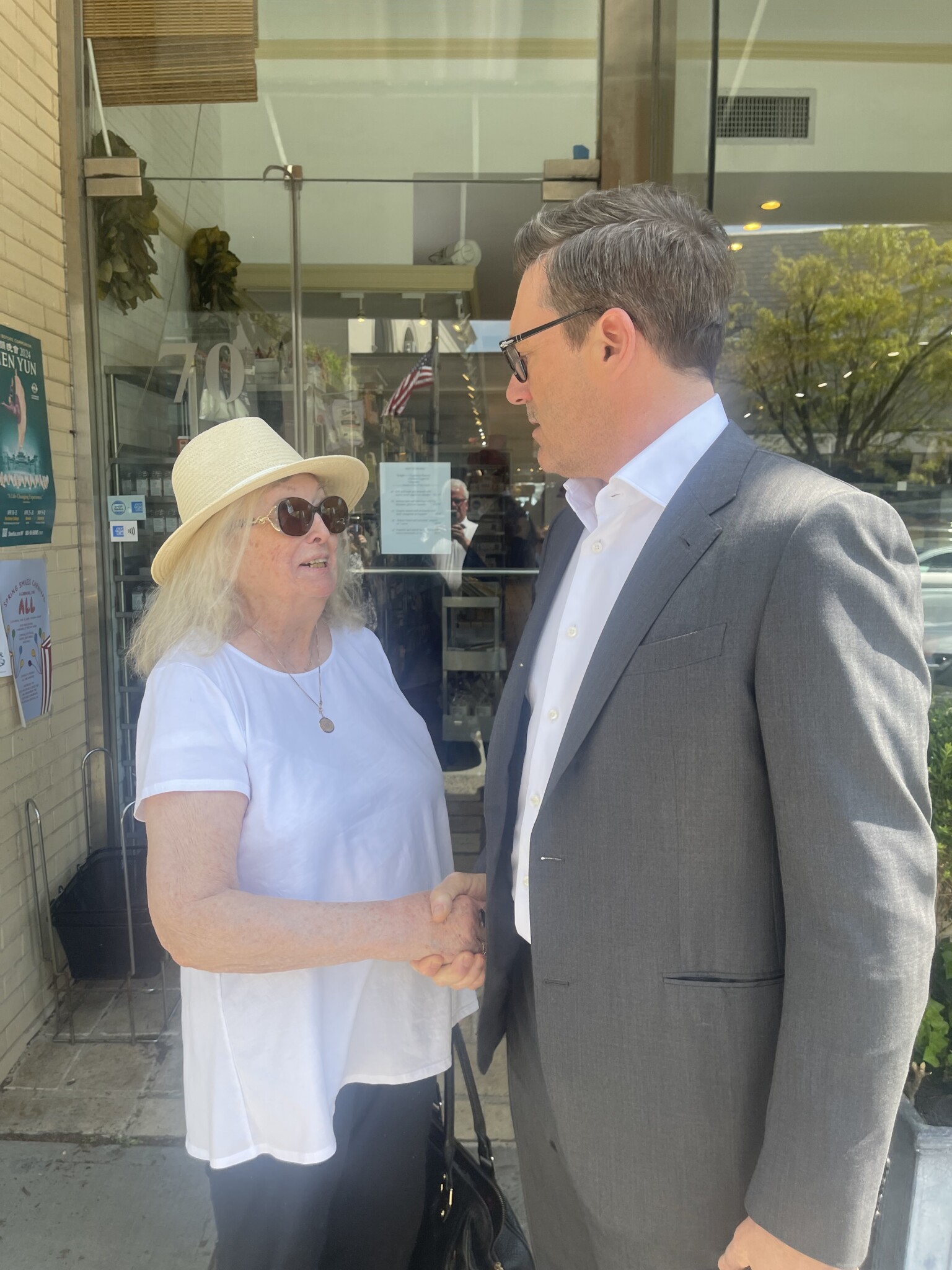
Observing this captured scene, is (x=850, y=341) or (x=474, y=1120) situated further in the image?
(x=850, y=341)

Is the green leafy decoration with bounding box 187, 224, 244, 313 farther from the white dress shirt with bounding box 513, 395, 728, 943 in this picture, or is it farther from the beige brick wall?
the white dress shirt with bounding box 513, 395, 728, 943

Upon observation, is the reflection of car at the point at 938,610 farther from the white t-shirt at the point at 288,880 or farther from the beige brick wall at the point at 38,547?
the beige brick wall at the point at 38,547

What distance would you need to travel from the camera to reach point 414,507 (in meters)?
4.68

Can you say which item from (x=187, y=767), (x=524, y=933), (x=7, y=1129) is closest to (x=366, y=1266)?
(x=524, y=933)

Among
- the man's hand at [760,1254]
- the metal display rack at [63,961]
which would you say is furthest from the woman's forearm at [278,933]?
the metal display rack at [63,961]

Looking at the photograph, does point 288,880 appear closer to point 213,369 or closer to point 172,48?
point 213,369

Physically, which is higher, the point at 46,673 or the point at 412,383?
the point at 412,383

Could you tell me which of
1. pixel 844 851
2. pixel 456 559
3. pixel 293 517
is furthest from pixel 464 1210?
pixel 456 559

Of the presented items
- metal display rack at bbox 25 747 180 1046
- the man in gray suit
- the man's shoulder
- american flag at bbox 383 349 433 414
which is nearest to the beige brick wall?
metal display rack at bbox 25 747 180 1046

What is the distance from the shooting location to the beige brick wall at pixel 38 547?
3.29 metres

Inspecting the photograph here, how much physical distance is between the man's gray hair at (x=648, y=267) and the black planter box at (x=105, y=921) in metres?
2.91

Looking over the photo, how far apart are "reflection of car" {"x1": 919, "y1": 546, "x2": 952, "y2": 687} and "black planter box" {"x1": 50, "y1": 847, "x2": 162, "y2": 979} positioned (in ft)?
12.2

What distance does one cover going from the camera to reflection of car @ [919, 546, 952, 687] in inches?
175

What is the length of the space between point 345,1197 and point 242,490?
1.34 m
